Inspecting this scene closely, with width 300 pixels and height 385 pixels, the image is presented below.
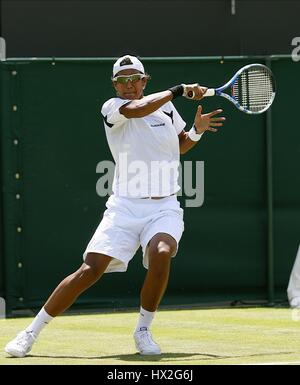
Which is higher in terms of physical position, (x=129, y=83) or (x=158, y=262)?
(x=129, y=83)

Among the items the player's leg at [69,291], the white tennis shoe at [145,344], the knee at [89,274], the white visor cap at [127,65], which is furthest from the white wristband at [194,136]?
the white tennis shoe at [145,344]

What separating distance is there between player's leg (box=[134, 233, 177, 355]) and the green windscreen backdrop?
3030 millimetres

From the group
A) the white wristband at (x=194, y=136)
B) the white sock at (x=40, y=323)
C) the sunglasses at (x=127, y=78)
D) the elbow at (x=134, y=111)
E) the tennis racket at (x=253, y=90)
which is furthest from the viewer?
the tennis racket at (x=253, y=90)

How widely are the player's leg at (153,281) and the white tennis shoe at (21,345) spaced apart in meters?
0.72

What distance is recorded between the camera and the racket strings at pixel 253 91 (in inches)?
330

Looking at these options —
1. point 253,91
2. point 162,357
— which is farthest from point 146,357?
point 253,91

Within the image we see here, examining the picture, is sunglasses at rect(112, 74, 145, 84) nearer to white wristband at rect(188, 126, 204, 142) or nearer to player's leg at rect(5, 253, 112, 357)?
white wristband at rect(188, 126, 204, 142)

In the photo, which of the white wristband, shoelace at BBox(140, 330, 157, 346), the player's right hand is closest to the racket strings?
the white wristband

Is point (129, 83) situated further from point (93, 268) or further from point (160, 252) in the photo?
point (93, 268)

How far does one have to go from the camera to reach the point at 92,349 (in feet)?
26.1

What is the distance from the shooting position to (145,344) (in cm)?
765

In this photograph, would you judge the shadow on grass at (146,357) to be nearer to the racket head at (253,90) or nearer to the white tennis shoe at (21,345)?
the white tennis shoe at (21,345)

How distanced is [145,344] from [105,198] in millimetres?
3277

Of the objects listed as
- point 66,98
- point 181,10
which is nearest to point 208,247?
point 66,98
